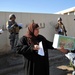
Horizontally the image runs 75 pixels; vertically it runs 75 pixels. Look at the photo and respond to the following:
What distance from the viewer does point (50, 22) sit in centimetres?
1205

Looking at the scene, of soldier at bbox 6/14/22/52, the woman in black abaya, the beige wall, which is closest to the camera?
the woman in black abaya

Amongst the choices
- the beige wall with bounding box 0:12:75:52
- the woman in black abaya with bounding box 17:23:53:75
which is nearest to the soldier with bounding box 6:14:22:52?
the beige wall with bounding box 0:12:75:52

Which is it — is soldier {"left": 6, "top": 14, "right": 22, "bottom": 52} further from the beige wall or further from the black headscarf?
the black headscarf

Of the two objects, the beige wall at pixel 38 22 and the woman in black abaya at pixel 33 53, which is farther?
the beige wall at pixel 38 22

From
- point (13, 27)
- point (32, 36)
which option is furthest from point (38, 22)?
point (32, 36)

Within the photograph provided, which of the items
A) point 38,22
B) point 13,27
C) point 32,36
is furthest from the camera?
point 38,22

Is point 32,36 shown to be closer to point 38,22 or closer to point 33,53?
point 33,53

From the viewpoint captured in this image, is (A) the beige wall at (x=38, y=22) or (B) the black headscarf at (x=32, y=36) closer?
(B) the black headscarf at (x=32, y=36)

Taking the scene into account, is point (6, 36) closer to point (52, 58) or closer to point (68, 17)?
point (52, 58)

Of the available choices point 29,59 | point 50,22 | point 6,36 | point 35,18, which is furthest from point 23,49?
point 50,22

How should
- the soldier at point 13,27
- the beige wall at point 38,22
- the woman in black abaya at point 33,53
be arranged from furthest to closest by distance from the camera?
the beige wall at point 38,22, the soldier at point 13,27, the woman in black abaya at point 33,53

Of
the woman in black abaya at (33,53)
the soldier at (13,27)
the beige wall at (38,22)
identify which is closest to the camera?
the woman in black abaya at (33,53)

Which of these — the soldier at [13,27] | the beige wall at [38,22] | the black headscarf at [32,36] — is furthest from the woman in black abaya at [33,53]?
the beige wall at [38,22]

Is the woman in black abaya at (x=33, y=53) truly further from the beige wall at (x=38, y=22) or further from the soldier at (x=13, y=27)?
the beige wall at (x=38, y=22)
